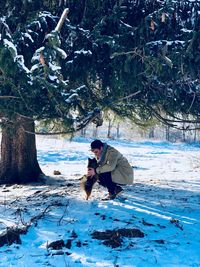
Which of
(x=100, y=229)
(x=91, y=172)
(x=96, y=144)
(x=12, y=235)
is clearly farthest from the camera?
(x=91, y=172)

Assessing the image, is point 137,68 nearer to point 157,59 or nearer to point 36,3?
point 157,59

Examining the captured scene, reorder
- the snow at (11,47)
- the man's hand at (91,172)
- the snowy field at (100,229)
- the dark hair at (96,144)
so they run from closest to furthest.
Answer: the snowy field at (100,229)
the snow at (11,47)
the dark hair at (96,144)
the man's hand at (91,172)

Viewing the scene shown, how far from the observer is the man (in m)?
6.99

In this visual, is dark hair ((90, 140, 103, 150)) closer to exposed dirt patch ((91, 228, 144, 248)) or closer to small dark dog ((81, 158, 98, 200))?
small dark dog ((81, 158, 98, 200))

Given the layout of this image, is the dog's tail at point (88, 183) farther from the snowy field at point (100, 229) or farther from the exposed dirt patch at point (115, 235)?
the exposed dirt patch at point (115, 235)

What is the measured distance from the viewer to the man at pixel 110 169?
22.9 feet

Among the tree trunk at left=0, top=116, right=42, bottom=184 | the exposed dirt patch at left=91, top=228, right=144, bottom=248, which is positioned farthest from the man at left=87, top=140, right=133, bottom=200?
the tree trunk at left=0, top=116, right=42, bottom=184

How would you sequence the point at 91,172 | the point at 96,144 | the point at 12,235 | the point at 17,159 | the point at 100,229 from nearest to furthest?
the point at 12,235, the point at 100,229, the point at 96,144, the point at 91,172, the point at 17,159

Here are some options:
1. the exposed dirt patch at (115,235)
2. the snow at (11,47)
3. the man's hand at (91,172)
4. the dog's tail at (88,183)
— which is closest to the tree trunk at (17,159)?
the dog's tail at (88,183)

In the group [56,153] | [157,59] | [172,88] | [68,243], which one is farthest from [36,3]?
[56,153]

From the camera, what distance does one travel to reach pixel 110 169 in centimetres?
698

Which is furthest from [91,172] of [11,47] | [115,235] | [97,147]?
[11,47]

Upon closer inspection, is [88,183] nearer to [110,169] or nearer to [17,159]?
[110,169]

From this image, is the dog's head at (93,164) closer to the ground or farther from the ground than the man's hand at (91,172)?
farther from the ground
